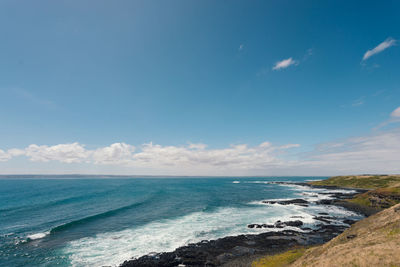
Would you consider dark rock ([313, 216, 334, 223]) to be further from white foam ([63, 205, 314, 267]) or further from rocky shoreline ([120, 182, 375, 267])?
rocky shoreline ([120, 182, 375, 267])

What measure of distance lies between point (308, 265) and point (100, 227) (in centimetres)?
5115

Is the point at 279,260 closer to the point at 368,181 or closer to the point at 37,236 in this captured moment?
the point at 37,236

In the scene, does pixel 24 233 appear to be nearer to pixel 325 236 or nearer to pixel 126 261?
pixel 126 261

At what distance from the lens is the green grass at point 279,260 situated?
1059 inches

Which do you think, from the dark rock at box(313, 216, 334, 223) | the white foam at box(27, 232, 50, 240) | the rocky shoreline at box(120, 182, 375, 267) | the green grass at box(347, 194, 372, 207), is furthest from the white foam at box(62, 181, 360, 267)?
the green grass at box(347, 194, 372, 207)

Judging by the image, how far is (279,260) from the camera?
27.9 metres

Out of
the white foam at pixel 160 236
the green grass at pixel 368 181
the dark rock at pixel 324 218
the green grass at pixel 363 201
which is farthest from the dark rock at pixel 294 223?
the green grass at pixel 368 181

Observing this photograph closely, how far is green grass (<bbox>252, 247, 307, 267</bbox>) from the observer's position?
2689 centimetres

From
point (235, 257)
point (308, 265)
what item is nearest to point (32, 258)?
point (235, 257)

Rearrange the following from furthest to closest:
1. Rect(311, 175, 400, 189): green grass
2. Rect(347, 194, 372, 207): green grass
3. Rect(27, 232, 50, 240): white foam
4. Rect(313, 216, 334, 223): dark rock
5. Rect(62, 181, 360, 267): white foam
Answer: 1. Rect(311, 175, 400, 189): green grass
2. Rect(347, 194, 372, 207): green grass
3. Rect(313, 216, 334, 223): dark rock
4. Rect(27, 232, 50, 240): white foam
5. Rect(62, 181, 360, 267): white foam

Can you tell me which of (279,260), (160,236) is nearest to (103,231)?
(160,236)

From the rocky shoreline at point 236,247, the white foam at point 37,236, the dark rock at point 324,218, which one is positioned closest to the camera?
the rocky shoreline at point 236,247

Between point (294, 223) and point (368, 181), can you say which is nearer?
point (294, 223)

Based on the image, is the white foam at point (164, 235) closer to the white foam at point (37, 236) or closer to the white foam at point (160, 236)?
the white foam at point (160, 236)
